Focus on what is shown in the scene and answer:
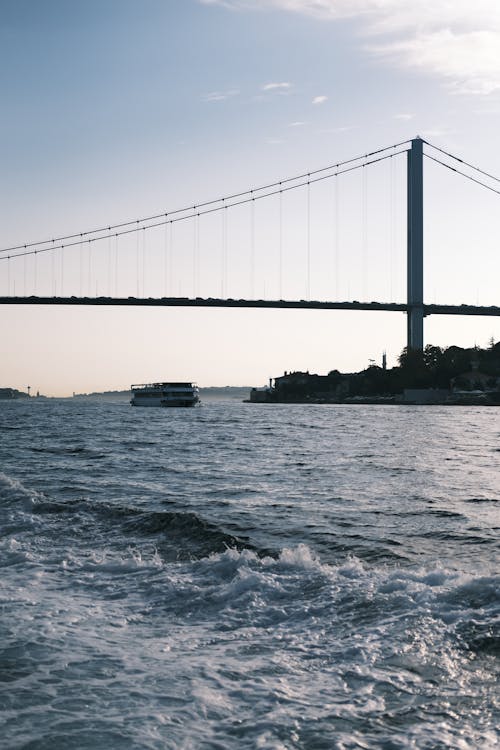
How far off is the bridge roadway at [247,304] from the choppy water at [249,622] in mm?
57151

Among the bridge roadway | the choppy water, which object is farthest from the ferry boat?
the choppy water

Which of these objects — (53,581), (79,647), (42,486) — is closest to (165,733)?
(79,647)

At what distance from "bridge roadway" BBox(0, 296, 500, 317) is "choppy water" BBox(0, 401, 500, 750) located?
57.2 meters

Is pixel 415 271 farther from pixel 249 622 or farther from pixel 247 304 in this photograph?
pixel 249 622

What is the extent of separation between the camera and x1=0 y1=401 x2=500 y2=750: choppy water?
351 cm

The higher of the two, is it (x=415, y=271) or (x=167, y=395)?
(x=415, y=271)

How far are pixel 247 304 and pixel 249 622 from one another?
6705cm

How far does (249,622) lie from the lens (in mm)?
5191

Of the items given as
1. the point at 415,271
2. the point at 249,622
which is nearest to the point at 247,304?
the point at 415,271

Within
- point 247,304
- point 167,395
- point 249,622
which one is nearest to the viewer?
point 249,622

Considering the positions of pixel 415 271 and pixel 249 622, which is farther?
pixel 415 271

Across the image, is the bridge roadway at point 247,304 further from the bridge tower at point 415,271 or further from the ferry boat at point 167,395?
the ferry boat at point 167,395

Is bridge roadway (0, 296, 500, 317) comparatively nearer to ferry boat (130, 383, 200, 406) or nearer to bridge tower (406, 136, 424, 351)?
bridge tower (406, 136, 424, 351)

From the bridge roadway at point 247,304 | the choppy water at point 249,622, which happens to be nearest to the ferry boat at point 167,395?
the bridge roadway at point 247,304
